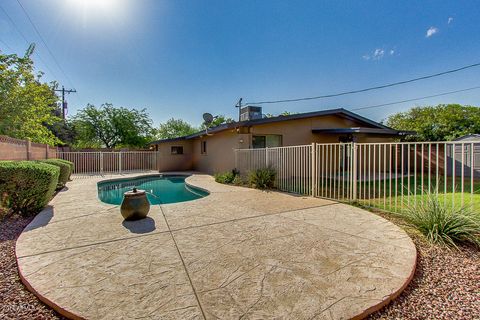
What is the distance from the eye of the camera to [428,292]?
237cm

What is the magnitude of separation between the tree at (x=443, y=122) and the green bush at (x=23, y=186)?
23.2 metres

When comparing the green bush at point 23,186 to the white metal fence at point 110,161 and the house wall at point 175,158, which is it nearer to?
the white metal fence at point 110,161

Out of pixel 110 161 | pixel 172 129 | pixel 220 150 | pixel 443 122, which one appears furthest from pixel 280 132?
pixel 172 129

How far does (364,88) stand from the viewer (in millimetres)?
17141

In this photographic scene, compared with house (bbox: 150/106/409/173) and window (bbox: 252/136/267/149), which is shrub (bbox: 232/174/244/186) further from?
window (bbox: 252/136/267/149)

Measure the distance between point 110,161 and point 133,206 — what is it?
1496 centimetres

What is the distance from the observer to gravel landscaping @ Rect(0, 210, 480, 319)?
205 cm

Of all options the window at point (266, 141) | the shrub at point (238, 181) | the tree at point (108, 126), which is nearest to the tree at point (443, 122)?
the window at point (266, 141)

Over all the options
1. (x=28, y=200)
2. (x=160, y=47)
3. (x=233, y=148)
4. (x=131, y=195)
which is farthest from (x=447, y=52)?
(x=28, y=200)

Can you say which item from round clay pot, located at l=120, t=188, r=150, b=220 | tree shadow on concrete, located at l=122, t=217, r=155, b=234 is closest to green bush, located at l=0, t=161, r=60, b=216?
round clay pot, located at l=120, t=188, r=150, b=220

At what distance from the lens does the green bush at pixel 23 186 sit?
487 centimetres

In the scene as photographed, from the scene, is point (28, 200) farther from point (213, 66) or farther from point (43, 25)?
point (213, 66)

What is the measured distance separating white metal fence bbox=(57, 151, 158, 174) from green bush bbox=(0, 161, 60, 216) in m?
11.9

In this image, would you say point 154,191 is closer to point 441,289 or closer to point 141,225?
point 141,225
